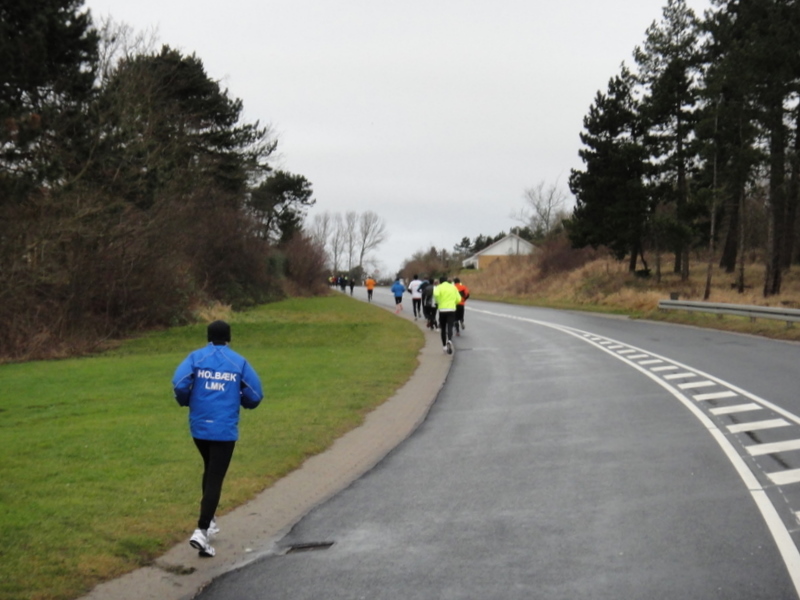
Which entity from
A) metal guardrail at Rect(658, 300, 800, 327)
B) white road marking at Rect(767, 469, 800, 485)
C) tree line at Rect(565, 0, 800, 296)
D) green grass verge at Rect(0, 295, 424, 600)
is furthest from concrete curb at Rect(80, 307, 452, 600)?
tree line at Rect(565, 0, 800, 296)

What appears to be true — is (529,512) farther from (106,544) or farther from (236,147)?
(236,147)

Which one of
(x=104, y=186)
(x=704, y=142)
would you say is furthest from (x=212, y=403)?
(x=704, y=142)

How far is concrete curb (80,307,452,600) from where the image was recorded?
5.82 m

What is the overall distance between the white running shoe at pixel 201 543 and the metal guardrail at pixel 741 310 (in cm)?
2269

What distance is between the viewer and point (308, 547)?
6652 millimetres

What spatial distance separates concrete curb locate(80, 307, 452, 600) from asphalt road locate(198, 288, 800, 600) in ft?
0.58

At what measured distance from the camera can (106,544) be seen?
6.47 metres

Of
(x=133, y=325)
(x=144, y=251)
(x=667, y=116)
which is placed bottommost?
(x=133, y=325)

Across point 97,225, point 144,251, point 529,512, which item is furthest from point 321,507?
point 144,251

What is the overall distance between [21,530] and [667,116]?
156ft

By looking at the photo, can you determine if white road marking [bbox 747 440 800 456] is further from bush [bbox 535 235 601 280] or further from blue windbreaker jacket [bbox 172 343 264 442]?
bush [bbox 535 235 601 280]

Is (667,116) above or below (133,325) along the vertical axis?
above

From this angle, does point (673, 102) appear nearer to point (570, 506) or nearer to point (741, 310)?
point (741, 310)

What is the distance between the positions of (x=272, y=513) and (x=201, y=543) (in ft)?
4.94
